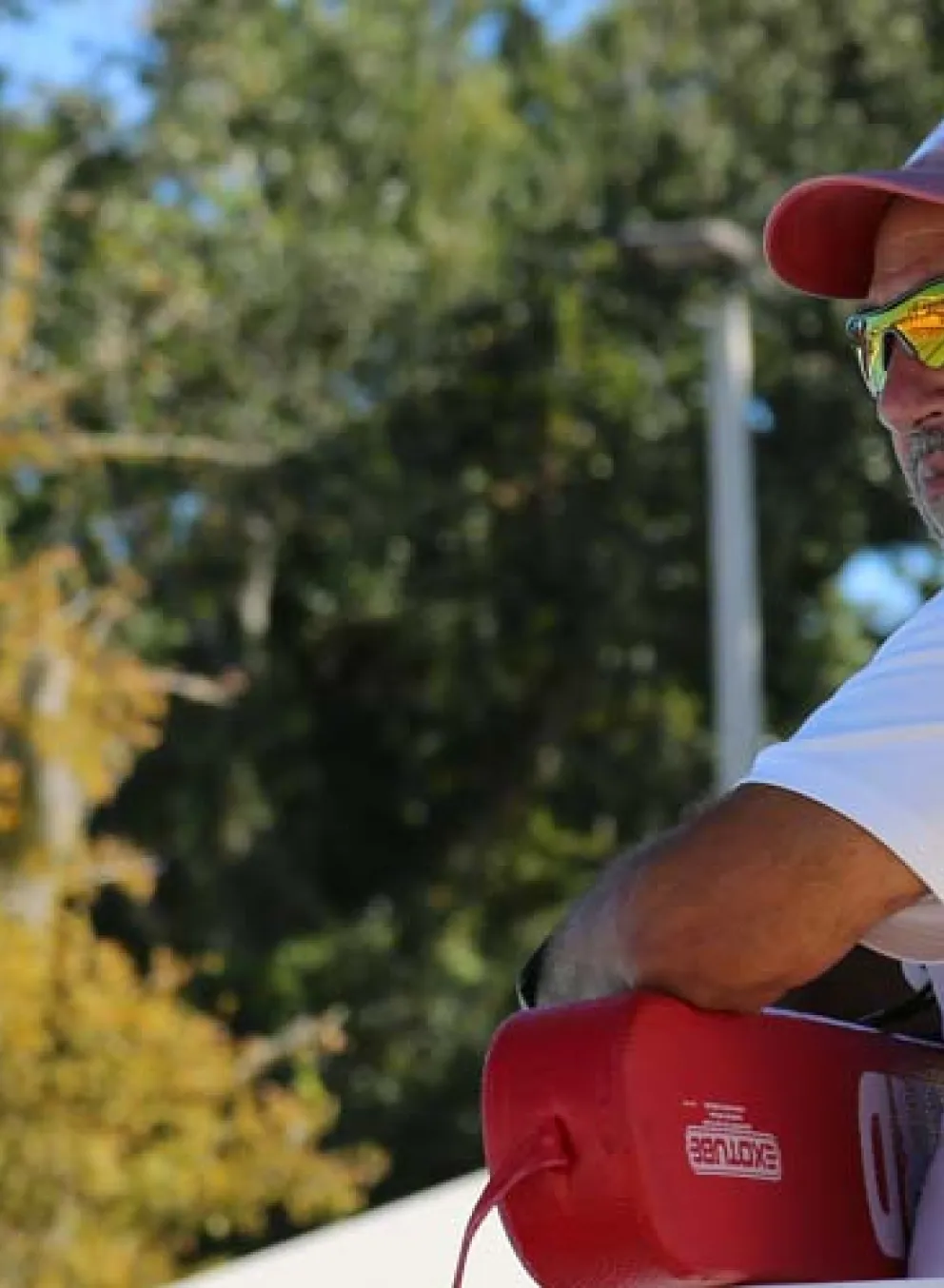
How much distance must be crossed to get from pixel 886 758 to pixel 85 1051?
311 inches

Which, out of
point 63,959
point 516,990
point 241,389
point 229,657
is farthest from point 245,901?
point 516,990

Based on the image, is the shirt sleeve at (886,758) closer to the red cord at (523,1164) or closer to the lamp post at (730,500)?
the red cord at (523,1164)

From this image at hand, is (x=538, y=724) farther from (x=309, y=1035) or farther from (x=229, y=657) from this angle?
(x=309, y=1035)

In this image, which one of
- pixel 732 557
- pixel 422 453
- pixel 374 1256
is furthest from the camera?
pixel 422 453

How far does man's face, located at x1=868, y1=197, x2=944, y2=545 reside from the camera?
5.61ft

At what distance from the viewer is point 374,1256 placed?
2979 mm

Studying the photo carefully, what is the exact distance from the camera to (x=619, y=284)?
45.6ft

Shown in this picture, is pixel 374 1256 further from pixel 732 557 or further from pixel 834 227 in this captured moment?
pixel 732 557

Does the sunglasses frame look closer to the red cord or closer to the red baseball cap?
the red baseball cap

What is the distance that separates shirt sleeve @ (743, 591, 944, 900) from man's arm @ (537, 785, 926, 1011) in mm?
10

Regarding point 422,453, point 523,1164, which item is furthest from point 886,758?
point 422,453

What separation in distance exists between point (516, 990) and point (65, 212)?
44.0ft

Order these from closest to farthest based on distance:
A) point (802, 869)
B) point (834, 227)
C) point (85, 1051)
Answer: point (802, 869) → point (834, 227) → point (85, 1051)

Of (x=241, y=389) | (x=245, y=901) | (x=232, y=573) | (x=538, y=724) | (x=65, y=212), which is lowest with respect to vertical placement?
(x=245, y=901)
